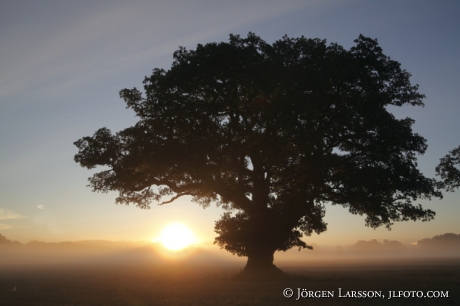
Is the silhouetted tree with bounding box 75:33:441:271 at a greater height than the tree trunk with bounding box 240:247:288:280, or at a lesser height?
greater

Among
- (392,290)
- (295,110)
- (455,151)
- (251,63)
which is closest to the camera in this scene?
(392,290)

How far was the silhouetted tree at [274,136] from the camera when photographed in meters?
30.9

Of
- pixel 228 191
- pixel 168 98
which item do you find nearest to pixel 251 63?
pixel 168 98

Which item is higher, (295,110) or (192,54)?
(192,54)

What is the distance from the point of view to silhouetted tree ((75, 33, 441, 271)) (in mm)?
30922

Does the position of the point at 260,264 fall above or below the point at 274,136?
below

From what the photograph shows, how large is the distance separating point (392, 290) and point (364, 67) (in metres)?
16.7

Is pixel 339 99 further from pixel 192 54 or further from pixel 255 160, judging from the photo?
pixel 192 54

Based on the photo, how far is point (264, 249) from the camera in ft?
110

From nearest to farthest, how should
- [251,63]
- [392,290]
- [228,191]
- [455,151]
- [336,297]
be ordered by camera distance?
1. [336,297]
2. [392,290]
3. [251,63]
4. [228,191]
5. [455,151]

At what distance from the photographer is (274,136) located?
99.5ft

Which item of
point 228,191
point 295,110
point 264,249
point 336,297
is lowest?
point 336,297

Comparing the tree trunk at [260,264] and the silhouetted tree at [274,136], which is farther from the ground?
the silhouetted tree at [274,136]

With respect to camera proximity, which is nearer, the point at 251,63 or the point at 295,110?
the point at 295,110
